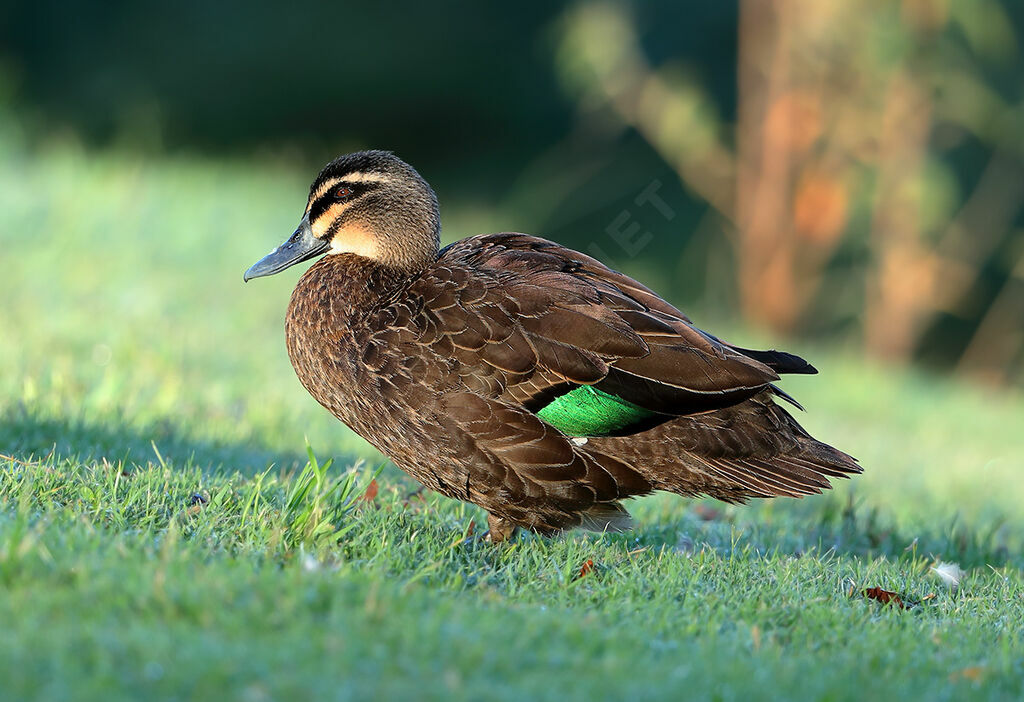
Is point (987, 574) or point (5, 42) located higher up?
point (5, 42)

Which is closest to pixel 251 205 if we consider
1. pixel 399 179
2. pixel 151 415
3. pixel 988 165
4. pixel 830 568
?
pixel 151 415

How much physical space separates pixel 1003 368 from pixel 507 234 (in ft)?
48.0

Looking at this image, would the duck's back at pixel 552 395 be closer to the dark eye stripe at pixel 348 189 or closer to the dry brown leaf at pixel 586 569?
the dry brown leaf at pixel 586 569

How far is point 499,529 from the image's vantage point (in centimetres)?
429

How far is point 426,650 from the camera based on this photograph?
9.25 feet

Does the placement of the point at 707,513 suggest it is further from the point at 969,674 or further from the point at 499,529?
the point at 969,674

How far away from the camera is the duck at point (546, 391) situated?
404 centimetres

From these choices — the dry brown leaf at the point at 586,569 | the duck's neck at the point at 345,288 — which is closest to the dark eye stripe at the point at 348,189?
the duck's neck at the point at 345,288

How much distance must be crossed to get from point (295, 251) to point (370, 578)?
1.89 meters

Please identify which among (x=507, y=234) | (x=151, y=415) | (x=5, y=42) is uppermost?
(x=5, y=42)

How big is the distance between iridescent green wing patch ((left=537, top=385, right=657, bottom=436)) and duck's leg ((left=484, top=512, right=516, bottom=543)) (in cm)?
46

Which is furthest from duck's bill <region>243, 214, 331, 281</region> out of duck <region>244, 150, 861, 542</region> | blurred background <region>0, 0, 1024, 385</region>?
blurred background <region>0, 0, 1024, 385</region>

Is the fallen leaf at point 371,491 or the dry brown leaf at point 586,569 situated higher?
the dry brown leaf at point 586,569

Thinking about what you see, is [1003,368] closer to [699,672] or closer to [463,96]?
[463,96]
